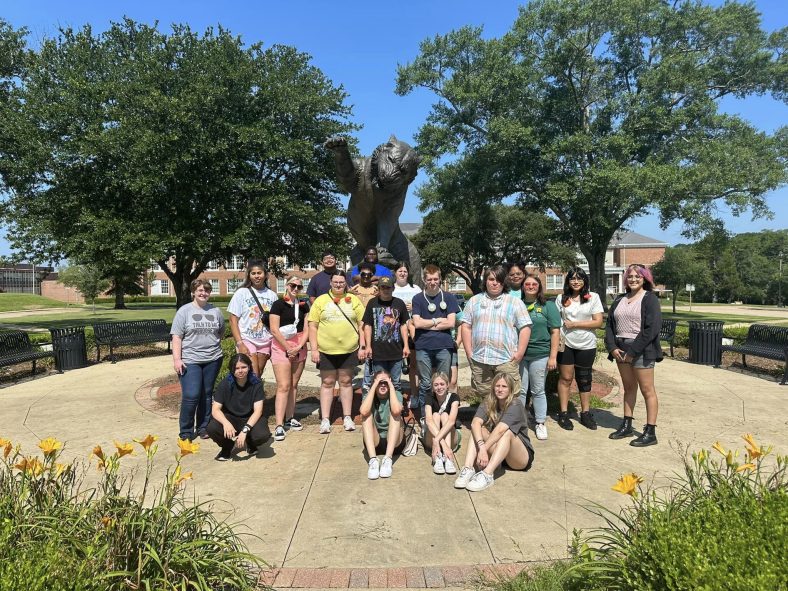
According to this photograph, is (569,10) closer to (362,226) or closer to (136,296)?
(362,226)

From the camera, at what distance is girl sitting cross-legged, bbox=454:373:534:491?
369 cm

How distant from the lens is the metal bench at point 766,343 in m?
8.21

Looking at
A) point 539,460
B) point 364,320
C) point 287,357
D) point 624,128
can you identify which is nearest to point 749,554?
point 539,460

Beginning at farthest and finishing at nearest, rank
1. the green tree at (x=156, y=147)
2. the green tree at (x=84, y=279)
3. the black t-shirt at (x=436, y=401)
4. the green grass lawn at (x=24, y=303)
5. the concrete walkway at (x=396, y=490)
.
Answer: the green tree at (x=84, y=279) → the green grass lawn at (x=24, y=303) → the green tree at (x=156, y=147) → the black t-shirt at (x=436, y=401) → the concrete walkway at (x=396, y=490)

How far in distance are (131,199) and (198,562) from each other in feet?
57.4

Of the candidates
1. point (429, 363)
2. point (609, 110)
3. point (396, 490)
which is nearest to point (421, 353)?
point (429, 363)

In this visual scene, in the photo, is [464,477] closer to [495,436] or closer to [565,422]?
[495,436]

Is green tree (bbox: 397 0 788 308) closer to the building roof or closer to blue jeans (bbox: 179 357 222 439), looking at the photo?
blue jeans (bbox: 179 357 222 439)

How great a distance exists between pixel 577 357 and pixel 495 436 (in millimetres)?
1880

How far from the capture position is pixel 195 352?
473cm

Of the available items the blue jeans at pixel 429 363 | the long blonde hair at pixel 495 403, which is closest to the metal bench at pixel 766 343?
the blue jeans at pixel 429 363

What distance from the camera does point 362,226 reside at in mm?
7309

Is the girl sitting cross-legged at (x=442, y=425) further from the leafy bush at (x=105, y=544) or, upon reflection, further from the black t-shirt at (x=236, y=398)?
the leafy bush at (x=105, y=544)

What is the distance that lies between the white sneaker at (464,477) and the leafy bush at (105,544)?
1.63 m
